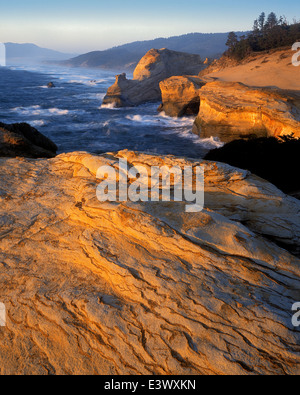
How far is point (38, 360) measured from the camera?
2.90 m

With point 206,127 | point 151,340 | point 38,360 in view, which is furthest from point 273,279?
point 206,127

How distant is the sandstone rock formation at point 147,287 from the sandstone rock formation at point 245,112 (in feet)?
41.9

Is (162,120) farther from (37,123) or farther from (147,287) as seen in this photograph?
(147,287)

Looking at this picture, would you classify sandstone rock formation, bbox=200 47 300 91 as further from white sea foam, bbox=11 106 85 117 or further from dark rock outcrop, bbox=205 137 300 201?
white sea foam, bbox=11 106 85 117

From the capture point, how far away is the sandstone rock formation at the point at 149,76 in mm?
42375

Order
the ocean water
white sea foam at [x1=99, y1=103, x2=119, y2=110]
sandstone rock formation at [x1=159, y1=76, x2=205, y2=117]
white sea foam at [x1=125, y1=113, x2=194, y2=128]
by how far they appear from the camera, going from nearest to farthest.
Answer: the ocean water < sandstone rock formation at [x1=159, y1=76, x2=205, y2=117] < white sea foam at [x1=125, y1=113, x2=194, y2=128] < white sea foam at [x1=99, y1=103, x2=119, y2=110]

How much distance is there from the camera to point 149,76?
4691 cm

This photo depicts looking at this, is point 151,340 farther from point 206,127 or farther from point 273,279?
point 206,127

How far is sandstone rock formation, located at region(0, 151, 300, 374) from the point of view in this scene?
282 cm

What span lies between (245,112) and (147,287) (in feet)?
61.1

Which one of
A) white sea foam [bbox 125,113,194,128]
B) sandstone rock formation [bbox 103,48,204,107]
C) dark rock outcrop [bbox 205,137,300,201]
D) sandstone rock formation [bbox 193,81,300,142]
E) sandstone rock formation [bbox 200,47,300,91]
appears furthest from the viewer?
sandstone rock formation [bbox 103,48,204,107]

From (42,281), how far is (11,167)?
4171 millimetres

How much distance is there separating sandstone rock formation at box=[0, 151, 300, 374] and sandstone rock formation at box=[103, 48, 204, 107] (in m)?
39.5

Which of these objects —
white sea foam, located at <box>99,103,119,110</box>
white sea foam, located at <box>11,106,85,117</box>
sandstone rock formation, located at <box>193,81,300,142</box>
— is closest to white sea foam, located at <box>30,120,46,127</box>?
white sea foam, located at <box>11,106,85,117</box>
